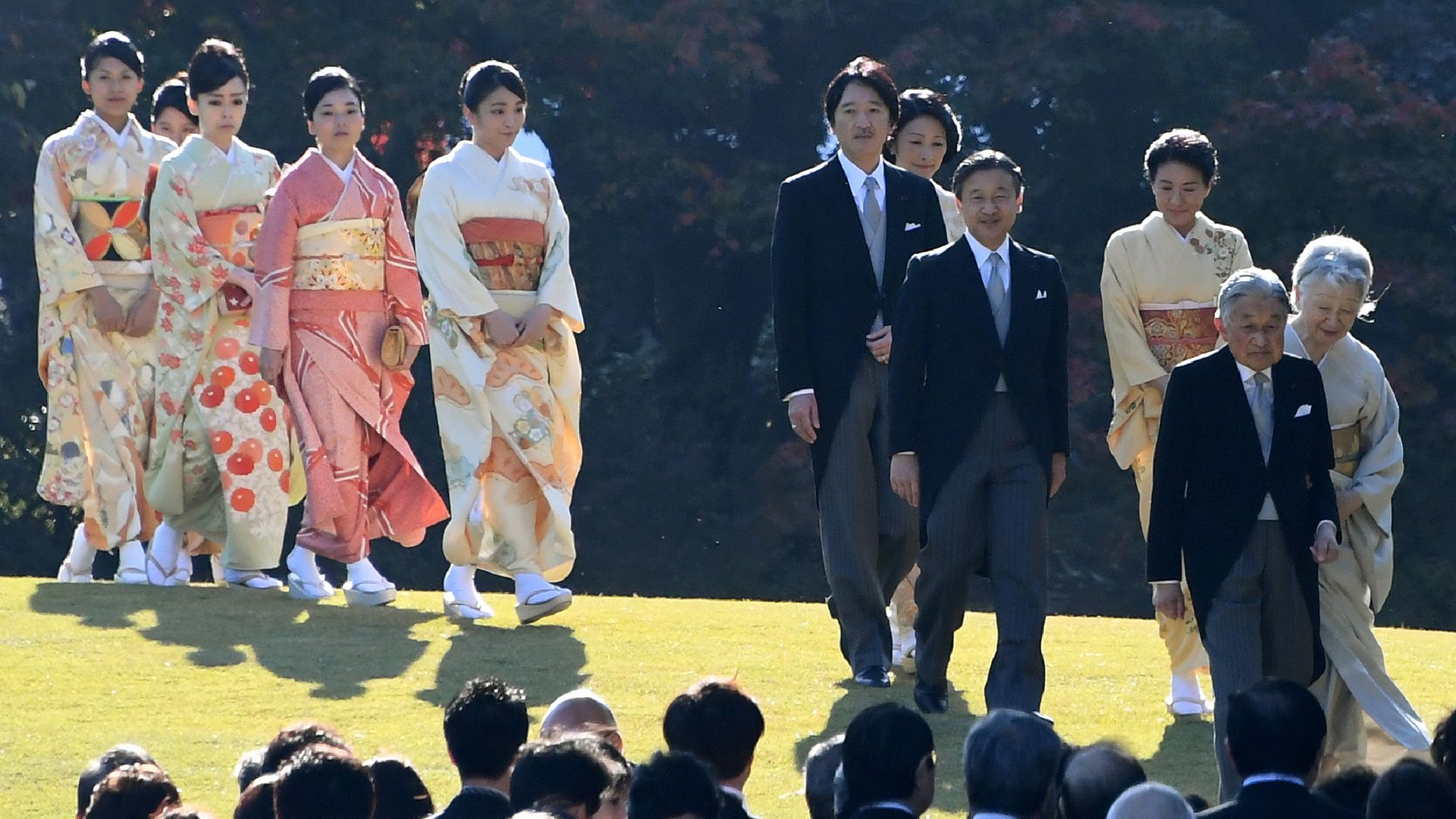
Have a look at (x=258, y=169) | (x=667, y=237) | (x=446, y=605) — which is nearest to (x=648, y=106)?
(x=667, y=237)

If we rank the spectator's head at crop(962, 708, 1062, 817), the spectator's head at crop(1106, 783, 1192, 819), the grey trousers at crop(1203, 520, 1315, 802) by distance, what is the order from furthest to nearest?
the grey trousers at crop(1203, 520, 1315, 802), the spectator's head at crop(962, 708, 1062, 817), the spectator's head at crop(1106, 783, 1192, 819)

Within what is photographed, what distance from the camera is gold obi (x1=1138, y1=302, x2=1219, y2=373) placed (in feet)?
23.9

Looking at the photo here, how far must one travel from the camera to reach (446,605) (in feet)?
29.4

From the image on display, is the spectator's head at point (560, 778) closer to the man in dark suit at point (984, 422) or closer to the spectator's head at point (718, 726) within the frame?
the spectator's head at point (718, 726)

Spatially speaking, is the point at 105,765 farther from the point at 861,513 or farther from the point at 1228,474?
the point at 861,513

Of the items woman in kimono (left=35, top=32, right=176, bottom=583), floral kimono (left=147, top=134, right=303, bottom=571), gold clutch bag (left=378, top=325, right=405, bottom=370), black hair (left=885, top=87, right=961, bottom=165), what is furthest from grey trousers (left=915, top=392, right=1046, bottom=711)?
woman in kimono (left=35, top=32, right=176, bottom=583)

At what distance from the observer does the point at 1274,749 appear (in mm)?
4129

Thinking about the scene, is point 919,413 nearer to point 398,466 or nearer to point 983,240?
point 983,240

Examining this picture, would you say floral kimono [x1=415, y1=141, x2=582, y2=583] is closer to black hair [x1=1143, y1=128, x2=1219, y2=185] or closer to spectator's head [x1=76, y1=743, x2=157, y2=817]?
black hair [x1=1143, y1=128, x2=1219, y2=185]

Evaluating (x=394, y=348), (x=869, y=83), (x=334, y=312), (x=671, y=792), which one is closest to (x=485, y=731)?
(x=671, y=792)

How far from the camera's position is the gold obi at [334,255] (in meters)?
9.27

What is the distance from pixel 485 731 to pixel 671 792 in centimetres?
60

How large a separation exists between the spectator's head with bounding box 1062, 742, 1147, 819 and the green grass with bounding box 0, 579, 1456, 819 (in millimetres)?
1671

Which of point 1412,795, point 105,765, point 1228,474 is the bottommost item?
point 105,765
